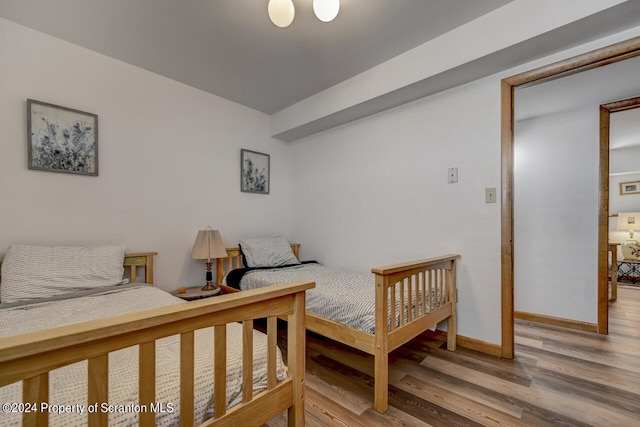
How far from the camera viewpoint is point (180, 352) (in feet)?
2.40

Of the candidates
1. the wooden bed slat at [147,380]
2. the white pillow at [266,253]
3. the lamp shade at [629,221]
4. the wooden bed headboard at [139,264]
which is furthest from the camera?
the lamp shade at [629,221]

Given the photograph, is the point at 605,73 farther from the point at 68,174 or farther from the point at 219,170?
the point at 68,174

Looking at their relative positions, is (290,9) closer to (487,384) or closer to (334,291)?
(334,291)

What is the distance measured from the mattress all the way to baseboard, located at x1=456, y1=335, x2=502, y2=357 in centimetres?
47

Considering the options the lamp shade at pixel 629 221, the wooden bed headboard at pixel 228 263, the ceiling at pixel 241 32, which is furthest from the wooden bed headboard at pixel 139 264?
the lamp shade at pixel 629 221

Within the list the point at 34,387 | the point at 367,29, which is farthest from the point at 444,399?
the point at 367,29

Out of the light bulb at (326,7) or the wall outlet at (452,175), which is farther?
the wall outlet at (452,175)

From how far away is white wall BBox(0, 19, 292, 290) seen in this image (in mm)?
1840

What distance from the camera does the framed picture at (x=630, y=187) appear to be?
4.38 m

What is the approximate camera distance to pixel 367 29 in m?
1.89

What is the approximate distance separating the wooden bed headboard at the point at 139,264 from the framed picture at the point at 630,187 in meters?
6.80

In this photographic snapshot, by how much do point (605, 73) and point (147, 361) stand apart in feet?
10.7

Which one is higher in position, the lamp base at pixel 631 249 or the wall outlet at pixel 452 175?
the wall outlet at pixel 452 175

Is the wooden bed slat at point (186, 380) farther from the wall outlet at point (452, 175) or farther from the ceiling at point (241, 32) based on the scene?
the wall outlet at point (452, 175)
